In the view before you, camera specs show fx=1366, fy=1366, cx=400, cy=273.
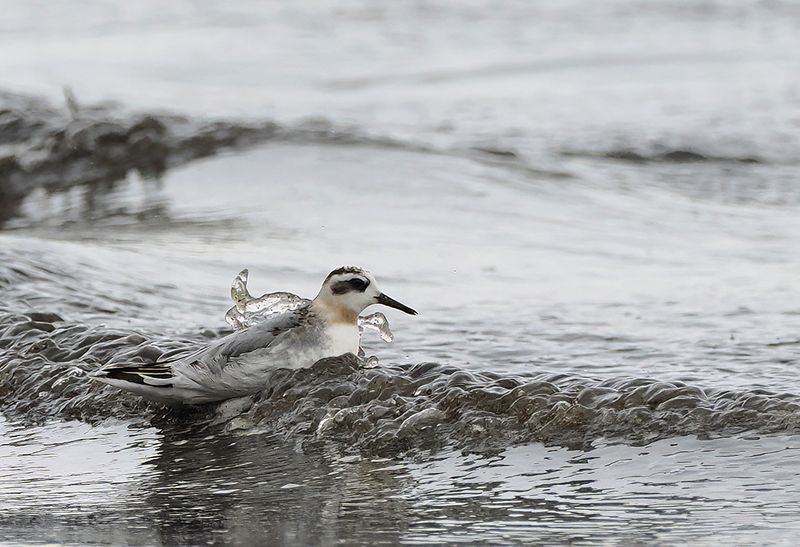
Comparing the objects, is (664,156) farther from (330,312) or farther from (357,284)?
(330,312)

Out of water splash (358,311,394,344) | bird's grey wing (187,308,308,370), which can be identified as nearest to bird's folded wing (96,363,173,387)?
bird's grey wing (187,308,308,370)

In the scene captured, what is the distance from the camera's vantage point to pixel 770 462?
4855 mm

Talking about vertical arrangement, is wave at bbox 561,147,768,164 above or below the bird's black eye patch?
below

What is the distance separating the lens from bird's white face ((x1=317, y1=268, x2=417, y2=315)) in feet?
19.3

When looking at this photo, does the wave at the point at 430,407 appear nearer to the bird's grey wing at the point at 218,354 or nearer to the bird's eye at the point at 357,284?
the bird's grey wing at the point at 218,354

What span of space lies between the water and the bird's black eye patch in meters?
0.33

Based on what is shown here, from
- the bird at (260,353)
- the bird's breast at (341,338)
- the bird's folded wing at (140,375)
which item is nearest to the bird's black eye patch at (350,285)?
the bird at (260,353)

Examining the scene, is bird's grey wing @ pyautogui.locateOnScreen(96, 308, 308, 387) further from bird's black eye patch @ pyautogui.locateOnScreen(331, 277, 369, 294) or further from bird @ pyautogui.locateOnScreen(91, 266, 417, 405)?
bird's black eye patch @ pyautogui.locateOnScreen(331, 277, 369, 294)

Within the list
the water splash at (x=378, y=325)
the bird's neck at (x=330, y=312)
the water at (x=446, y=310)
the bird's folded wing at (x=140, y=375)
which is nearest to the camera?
the water at (x=446, y=310)

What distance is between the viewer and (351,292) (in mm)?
5918

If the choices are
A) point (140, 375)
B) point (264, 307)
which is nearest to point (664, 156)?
point (264, 307)

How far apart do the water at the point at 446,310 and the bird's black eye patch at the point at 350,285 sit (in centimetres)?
33

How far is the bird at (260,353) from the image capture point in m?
5.61

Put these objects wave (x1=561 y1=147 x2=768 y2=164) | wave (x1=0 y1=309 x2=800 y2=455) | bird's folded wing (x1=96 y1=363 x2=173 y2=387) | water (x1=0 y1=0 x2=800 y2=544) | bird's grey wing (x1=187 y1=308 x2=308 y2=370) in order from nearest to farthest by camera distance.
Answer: water (x1=0 y1=0 x2=800 y2=544) < wave (x1=0 y1=309 x2=800 y2=455) < bird's folded wing (x1=96 y1=363 x2=173 y2=387) < bird's grey wing (x1=187 y1=308 x2=308 y2=370) < wave (x1=561 y1=147 x2=768 y2=164)
